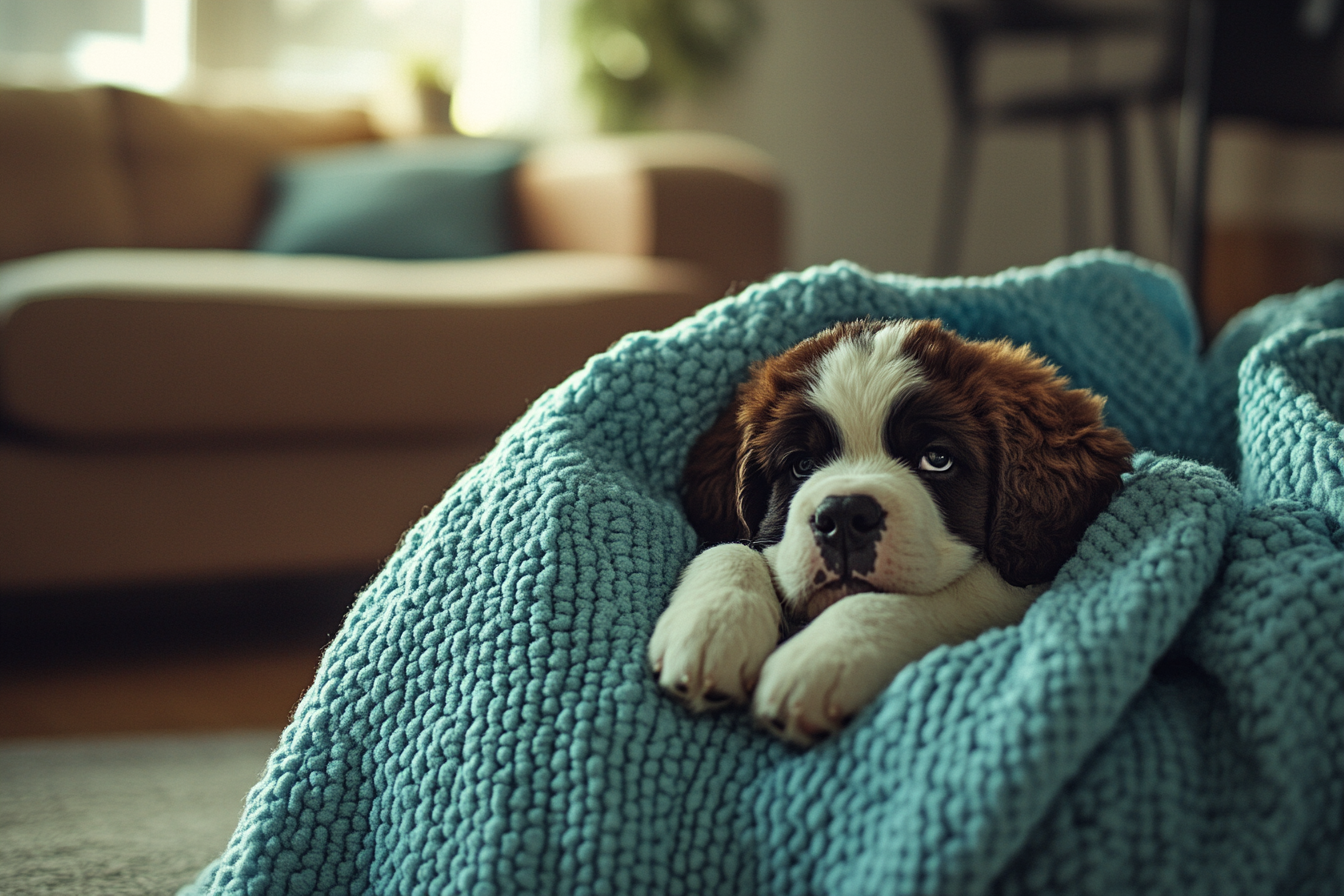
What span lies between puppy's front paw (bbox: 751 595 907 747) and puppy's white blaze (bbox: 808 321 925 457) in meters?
0.18

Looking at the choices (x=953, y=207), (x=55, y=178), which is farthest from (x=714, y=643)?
(x=953, y=207)

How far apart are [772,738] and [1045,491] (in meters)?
0.29

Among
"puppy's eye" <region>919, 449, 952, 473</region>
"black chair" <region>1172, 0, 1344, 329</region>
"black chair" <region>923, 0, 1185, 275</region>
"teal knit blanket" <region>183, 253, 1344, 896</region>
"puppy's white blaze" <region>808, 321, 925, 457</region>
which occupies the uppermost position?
"black chair" <region>923, 0, 1185, 275</region>

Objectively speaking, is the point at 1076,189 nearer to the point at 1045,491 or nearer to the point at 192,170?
the point at 192,170

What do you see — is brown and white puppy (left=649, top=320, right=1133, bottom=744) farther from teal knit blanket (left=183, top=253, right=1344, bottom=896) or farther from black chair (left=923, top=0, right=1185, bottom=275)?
black chair (left=923, top=0, right=1185, bottom=275)

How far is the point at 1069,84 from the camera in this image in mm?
4473

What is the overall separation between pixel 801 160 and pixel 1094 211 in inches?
49.8

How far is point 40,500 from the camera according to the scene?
72.6 inches

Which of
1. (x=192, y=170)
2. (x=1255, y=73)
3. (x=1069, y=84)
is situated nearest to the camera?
(x=1255, y=73)

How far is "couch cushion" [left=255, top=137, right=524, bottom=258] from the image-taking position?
2729 mm

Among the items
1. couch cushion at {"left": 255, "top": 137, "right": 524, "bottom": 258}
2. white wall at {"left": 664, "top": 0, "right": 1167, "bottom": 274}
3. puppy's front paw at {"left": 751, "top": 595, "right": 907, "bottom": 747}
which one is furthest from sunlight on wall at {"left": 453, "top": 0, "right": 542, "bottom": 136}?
puppy's front paw at {"left": 751, "top": 595, "right": 907, "bottom": 747}

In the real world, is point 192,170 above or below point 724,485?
above

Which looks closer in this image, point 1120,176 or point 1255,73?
point 1255,73

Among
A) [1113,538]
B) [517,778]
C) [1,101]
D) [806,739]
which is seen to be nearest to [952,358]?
[1113,538]
